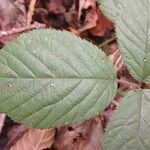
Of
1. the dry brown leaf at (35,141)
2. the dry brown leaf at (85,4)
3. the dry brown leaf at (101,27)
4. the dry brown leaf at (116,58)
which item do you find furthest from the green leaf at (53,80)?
the dry brown leaf at (85,4)

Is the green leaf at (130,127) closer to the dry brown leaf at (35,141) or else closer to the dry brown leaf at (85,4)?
the dry brown leaf at (35,141)

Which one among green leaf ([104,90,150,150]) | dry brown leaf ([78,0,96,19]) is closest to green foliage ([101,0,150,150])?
green leaf ([104,90,150,150])

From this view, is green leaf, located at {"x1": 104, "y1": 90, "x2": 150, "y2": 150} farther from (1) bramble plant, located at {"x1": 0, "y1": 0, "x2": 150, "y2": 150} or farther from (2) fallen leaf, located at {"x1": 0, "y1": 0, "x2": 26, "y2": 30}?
(2) fallen leaf, located at {"x1": 0, "y1": 0, "x2": 26, "y2": 30}

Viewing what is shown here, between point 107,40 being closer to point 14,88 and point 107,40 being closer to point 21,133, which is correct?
point 21,133

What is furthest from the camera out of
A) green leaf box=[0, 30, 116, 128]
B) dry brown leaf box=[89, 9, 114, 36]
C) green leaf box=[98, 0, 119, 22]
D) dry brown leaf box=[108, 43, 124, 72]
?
dry brown leaf box=[89, 9, 114, 36]

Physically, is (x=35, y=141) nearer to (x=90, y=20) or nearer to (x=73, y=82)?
(x=73, y=82)

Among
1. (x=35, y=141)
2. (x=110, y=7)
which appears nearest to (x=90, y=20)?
(x=110, y=7)

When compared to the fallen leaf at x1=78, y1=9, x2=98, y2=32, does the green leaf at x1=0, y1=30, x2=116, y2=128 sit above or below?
above
